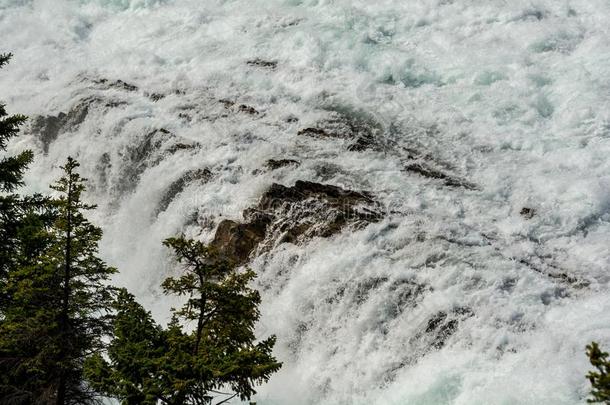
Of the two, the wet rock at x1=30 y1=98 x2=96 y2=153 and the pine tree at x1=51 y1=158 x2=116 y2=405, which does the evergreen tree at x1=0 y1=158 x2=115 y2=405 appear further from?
the wet rock at x1=30 y1=98 x2=96 y2=153

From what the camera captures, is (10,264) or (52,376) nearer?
(52,376)

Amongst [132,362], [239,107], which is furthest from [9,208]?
[239,107]

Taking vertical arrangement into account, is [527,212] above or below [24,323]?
above

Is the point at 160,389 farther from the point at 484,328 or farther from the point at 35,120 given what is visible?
the point at 35,120

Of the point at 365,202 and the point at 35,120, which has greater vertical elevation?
the point at 35,120

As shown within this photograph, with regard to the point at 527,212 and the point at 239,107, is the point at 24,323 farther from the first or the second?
the point at 239,107

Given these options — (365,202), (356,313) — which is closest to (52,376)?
(356,313)
